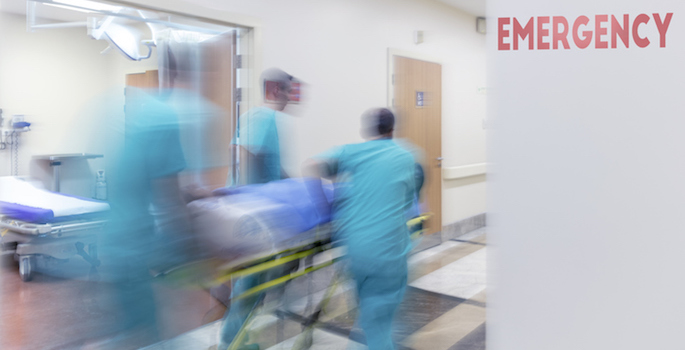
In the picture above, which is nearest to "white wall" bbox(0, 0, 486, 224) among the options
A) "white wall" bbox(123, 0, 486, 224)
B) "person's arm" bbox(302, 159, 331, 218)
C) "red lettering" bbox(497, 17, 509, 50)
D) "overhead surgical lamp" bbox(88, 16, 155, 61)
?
"white wall" bbox(123, 0, 486, 224)

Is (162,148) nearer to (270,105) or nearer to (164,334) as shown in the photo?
(164,334)

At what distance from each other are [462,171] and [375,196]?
4.02 m

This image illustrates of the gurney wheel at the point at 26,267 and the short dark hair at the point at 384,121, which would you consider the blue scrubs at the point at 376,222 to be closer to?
the short dark hair at the point at 384,121

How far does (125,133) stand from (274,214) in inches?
24.0

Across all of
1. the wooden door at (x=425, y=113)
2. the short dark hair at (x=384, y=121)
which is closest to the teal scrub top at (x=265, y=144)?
the short dark hair at (x=384, y=121)

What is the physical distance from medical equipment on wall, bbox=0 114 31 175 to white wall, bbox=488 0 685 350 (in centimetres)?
538

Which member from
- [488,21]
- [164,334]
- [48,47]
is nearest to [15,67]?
[48,47]

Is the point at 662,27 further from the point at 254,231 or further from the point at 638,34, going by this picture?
the point at 254,231

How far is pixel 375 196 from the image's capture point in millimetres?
1979

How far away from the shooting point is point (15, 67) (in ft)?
17.7

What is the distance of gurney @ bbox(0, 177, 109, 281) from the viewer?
3.35m

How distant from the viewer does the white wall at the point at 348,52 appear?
3.37 metres

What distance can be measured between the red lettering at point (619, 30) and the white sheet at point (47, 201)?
316cm

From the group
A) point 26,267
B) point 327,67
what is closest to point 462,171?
point 327,67
